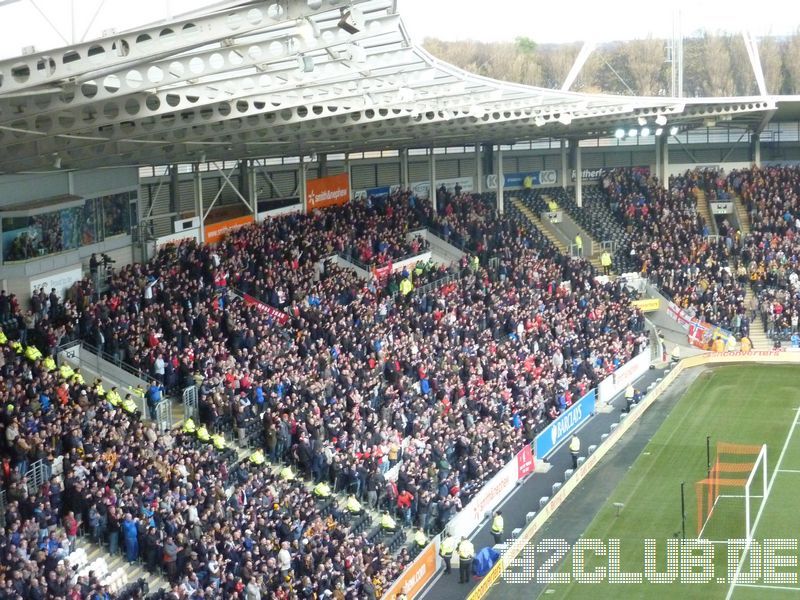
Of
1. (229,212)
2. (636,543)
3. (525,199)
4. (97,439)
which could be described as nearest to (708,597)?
(636,543)

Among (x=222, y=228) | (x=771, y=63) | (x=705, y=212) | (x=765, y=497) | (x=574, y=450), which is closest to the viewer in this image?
(x=765, y=497)

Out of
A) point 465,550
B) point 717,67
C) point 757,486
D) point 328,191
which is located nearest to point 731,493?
point 757,486

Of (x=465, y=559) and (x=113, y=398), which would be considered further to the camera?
(x=113, y=398)

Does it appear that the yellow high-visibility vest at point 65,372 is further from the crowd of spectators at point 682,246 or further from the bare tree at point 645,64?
the bare tree at point 645,64

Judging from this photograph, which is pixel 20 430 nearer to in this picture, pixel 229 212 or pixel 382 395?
pixel 382 395

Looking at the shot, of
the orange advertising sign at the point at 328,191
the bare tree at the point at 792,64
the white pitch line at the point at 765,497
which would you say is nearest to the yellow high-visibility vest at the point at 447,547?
the white pitch line at the point at 765,497

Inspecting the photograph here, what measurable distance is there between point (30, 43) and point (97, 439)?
7956mm

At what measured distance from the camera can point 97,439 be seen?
22.1 metres

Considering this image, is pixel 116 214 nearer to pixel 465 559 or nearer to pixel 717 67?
pixel 465 559

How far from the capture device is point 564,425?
33094mm

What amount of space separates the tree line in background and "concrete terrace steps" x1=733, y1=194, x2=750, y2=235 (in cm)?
439

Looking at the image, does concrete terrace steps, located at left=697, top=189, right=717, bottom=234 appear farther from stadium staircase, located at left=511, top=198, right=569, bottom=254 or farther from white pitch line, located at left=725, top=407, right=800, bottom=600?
white pitch line, located at left=725, top=407, right=800, bottom=600

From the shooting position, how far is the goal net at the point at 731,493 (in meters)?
27.1

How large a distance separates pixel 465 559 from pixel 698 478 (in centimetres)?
902
